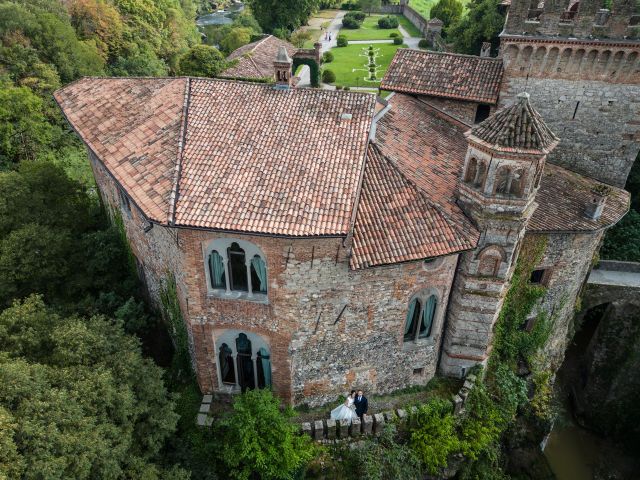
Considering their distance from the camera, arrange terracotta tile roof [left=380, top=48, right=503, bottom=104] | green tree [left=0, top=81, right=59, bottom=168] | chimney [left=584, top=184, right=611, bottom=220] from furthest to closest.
Answer: green tree [left=0, top=81, right=59, bottom=168], terracotta tile roof [left=380, top=48, right=503, bottom=104], chimney [left=584, top=184, right=611, bottom=220]

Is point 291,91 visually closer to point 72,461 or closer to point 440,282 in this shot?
point 440,282

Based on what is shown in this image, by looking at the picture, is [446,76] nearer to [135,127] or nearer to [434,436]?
[135,127]

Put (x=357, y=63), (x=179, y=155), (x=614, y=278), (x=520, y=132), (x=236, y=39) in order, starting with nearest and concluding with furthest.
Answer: (x=520, y=132) < (x=179, y=155) < (x=614, y=278) < (x=236, y=39) < (x=357, y=63)

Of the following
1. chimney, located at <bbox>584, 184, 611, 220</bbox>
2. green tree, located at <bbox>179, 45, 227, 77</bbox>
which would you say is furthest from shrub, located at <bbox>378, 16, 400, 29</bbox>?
chimney, located at <bbox>584, 184, 611, 220</bbox>

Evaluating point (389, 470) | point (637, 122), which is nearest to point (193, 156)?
point (389, 470)

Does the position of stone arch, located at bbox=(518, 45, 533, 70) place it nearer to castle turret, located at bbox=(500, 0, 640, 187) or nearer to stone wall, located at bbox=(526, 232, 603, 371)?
castle turret, located at bbox=(500, 0, 640, 187)

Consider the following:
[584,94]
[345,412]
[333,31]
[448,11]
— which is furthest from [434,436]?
[333,31]
